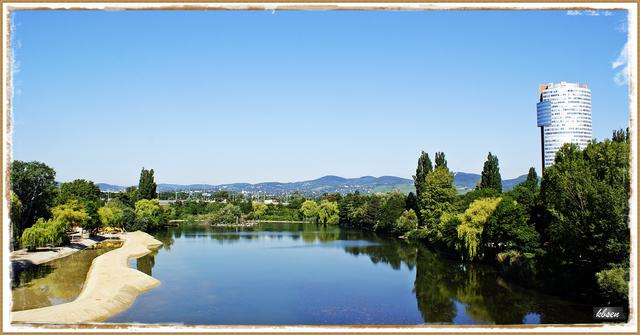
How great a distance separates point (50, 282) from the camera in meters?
19.9

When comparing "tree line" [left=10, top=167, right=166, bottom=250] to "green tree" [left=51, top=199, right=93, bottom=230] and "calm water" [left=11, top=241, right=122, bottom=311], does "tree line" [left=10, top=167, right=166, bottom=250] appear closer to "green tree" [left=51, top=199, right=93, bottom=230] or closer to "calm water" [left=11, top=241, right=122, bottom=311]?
"green tree" [left=51, top=199, right=93, bottom=230]

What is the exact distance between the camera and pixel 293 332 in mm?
9172

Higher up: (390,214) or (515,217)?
(515,217)

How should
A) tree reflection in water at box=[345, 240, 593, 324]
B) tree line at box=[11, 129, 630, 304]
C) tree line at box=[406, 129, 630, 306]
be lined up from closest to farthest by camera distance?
tree line at box=[406, 129, 630, 306] → tree line at box=[11, 129, 630, 304] → tree reflection in water at box=[345, 240, 593, 324]

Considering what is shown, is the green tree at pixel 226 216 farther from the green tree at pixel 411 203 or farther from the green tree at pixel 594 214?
the green tree at pixel 594 214

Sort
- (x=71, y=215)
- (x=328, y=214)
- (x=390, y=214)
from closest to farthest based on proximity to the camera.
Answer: (x=71, y=215)
(x=390, y=214)
(x=328, y=214)

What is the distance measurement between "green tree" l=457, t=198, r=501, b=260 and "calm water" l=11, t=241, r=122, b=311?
52.9ft

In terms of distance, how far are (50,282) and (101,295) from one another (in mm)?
4259

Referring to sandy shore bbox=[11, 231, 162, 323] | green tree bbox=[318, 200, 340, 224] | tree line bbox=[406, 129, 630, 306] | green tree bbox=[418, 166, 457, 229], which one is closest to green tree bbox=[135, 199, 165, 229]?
green tree bbox=[318, 200, 340, 224]

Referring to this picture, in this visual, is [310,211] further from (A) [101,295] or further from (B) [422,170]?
(A) [101,295]

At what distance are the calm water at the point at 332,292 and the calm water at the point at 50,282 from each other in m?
2.58

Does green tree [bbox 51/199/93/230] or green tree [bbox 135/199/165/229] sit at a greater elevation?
green tree [bbox 51/199/93/230]

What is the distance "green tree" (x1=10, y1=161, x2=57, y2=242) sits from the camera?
2709cm

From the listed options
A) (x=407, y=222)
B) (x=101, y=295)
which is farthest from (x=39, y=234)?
(x=407, y=222)
